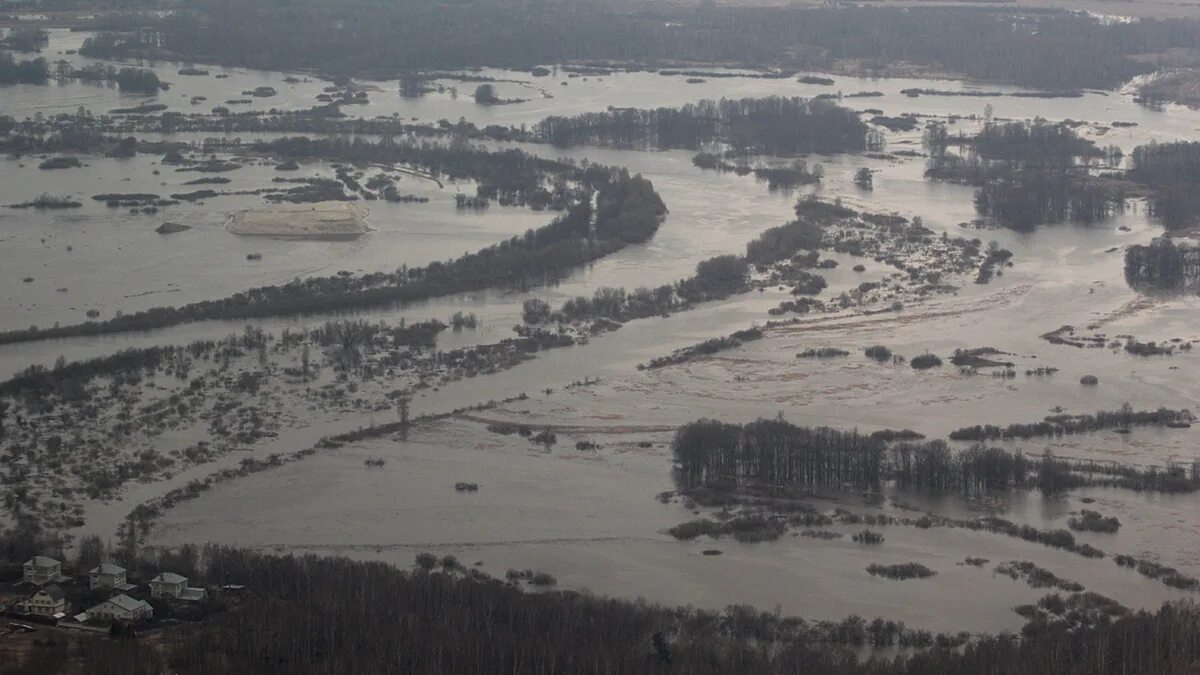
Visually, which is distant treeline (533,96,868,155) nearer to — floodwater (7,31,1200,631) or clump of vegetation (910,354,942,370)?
floodwater (7,31,1200,631)

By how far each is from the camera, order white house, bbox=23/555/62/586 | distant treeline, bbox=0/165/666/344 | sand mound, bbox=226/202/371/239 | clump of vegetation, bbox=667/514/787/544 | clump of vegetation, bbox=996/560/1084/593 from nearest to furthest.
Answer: white house, bbox=23/555/62/586, clump of vegetation, bbox=996/560/1084/593, clump of vegetation, bbox=667/514/787/544, distant treeline, bbox=0/165/666/344, sand mound, bbox=226/202/371/239

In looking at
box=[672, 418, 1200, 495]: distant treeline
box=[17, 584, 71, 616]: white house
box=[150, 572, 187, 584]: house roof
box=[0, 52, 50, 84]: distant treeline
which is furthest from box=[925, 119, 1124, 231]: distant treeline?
box=[0, 52, 50, 84]: distant treeline

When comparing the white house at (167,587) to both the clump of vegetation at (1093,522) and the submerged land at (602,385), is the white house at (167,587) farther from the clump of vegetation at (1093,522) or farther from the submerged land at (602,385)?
the clump of vegetation at (1093,522)

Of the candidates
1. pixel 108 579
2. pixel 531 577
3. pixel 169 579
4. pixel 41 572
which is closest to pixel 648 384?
pixel 531 577

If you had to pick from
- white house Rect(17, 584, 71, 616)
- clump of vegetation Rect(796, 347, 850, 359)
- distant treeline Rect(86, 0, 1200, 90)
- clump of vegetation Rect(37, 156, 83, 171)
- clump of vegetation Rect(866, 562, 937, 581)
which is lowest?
clump of vegetation Rect(866, 562, 937, 581)

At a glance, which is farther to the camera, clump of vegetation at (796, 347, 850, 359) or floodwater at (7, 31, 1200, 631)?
clump of vegetation at (796, 347, 850, 359)

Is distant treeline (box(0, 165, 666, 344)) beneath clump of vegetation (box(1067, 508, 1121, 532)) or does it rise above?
above

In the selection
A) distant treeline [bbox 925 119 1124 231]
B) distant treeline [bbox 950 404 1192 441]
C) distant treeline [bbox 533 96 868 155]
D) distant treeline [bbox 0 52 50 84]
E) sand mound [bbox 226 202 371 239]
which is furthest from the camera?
distant treeline [bbox 0 52 50 84]
